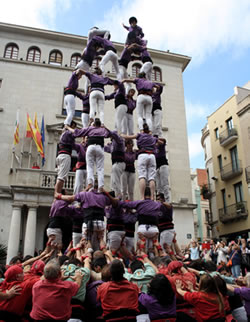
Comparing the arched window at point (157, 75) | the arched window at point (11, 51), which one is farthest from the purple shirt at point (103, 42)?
the arched window at point (157, 75)

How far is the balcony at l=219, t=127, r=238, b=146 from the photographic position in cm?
2955

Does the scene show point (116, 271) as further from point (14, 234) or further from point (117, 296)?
point (14, 234)

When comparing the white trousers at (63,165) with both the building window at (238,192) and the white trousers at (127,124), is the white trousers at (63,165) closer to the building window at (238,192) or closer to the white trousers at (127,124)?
the white trousers at (127,124)

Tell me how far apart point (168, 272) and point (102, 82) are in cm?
830

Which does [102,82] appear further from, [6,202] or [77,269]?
[6,202]

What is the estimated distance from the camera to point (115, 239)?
355 inches

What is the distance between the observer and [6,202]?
19.8 m

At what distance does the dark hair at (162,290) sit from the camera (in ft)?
13.2

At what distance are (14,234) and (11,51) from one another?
1591 cm

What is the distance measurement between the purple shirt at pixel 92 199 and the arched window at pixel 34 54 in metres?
19.7

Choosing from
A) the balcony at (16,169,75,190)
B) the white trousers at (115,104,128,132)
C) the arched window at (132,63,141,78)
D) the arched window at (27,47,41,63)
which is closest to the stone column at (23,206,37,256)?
the balcony at (16,169,75,190)

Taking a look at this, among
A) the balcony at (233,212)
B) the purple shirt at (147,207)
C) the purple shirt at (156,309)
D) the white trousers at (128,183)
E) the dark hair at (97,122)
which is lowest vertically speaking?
the purple shirt at (156,309)

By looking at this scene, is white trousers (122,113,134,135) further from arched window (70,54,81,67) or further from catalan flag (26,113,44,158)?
arched window (70,54,81,67)

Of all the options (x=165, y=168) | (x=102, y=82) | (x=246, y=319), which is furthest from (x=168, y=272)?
(x=102, y=82)
